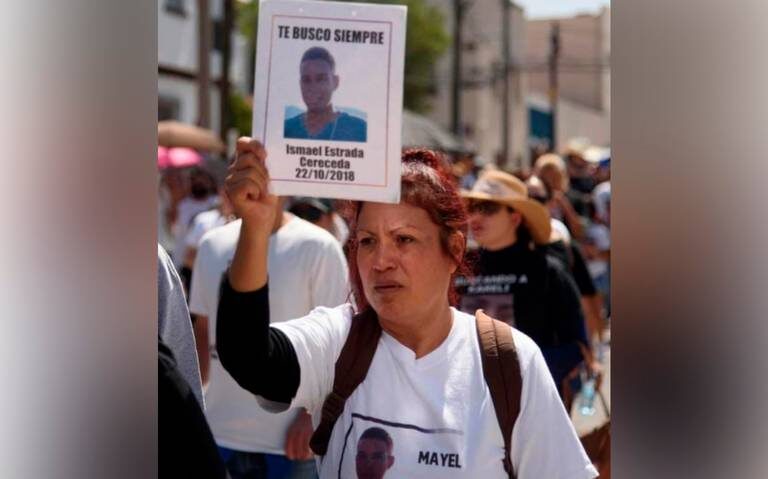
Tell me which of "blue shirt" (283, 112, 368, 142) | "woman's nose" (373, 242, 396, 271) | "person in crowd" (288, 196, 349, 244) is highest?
"blue shirt" (283, 112, 368, 142)

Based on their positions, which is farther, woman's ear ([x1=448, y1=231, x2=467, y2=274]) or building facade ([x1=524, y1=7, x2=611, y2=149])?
building facade ([x1=524, y1=7, x2=611, y2=149])

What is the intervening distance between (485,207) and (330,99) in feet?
11.0

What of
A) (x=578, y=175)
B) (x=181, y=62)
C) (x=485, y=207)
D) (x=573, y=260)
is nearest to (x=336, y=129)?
(x=485, y=207)

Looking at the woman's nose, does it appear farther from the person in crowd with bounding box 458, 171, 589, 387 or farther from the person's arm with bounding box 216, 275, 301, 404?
the person in crowd with bounding box 458, 171, 589, 387

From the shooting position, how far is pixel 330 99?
8.57 ft

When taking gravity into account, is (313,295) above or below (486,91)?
below

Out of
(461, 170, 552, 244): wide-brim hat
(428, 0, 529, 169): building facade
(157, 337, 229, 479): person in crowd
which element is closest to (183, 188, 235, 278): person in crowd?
(461, 170, 552, 244): wide-brim hat

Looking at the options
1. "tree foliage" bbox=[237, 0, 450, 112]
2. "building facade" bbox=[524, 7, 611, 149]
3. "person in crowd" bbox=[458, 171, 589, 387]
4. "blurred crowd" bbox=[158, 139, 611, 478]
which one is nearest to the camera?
"blurred crowd" bbox=[158, 139, 611, 478]

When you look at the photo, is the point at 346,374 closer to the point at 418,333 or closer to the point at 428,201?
the point at 418,333

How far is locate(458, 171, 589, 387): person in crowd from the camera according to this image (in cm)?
527

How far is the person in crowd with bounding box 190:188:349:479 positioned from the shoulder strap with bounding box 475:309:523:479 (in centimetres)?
154
